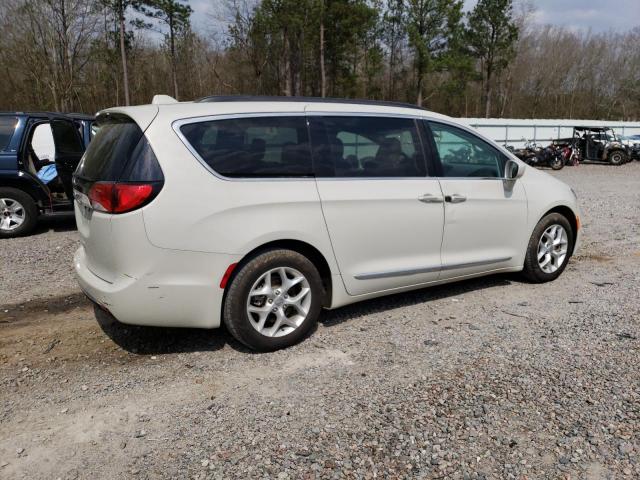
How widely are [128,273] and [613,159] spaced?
1062 inches

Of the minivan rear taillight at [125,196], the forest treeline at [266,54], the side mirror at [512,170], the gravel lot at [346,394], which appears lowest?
the gravel lot at [346,394]

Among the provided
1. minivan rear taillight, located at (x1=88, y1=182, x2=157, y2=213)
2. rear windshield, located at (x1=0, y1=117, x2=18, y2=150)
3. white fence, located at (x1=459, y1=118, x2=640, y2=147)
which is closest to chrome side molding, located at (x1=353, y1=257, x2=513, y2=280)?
minivan rear taillight, located at (x1=88, y1=182, x2=157, y2=213)

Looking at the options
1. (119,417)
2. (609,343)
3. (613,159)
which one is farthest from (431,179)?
(613,159)

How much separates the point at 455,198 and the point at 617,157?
2473cm

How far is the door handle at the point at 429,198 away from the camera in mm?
4133

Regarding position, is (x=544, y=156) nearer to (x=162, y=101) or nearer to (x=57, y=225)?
(x=57, y=225)

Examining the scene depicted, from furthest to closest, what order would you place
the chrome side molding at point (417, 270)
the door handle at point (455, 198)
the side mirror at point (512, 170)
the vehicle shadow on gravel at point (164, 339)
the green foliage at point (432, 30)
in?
the green foliage at point (432, 30) < the side mirror at point (512, 170) < the door handle at point (455, 198) < the chrome side molding at point (417, 270) < the vehicle shadow on gravel at point (164, 339)

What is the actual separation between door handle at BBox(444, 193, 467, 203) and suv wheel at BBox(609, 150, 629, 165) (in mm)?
24454

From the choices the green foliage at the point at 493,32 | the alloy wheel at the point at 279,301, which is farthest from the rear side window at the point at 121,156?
the green foliage at the point at 493,32

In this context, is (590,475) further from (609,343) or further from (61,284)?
(61,284)

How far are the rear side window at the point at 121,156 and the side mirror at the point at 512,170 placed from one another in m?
3.16

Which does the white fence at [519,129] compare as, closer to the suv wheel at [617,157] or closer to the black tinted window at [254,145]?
the suv wheel at [617,157]

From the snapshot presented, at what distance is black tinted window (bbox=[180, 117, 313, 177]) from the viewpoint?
3316 mm

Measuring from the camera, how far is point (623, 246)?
6.96 meters
